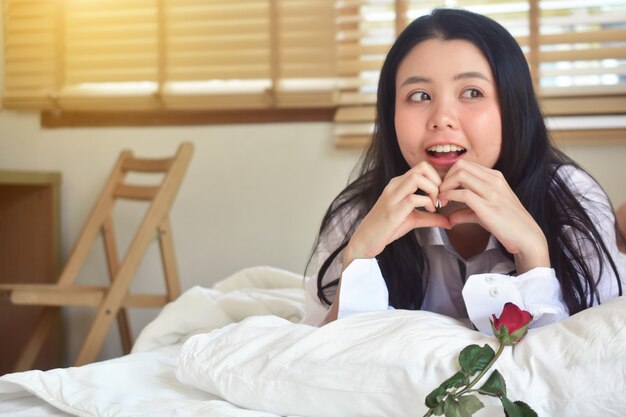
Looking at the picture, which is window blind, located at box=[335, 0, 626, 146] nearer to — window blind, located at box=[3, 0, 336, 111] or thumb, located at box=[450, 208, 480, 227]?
window blind, located at box=[3, 0, 336, 111]

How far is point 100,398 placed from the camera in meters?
0.81

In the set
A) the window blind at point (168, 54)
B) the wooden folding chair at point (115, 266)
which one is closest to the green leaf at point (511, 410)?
the wooden folding chair at point (115, 266)

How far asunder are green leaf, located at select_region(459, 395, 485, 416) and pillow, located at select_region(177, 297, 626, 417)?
0.31 feet

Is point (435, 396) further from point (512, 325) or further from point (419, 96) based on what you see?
point (419, 96)

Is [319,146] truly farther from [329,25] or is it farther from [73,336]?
[73,336]

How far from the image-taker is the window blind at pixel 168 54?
2.46 meters

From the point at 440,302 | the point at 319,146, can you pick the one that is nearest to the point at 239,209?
the point at 319,146

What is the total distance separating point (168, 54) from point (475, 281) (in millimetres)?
1812

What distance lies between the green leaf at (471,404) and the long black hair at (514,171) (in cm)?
50

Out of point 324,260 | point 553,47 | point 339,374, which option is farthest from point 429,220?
point 553,47

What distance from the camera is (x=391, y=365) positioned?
0.72 m

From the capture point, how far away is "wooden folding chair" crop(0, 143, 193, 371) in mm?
2090

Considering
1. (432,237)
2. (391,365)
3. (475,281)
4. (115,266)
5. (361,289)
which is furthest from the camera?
(115,266)

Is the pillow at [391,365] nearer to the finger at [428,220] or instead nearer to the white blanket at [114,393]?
the white blanket at [114,393]
